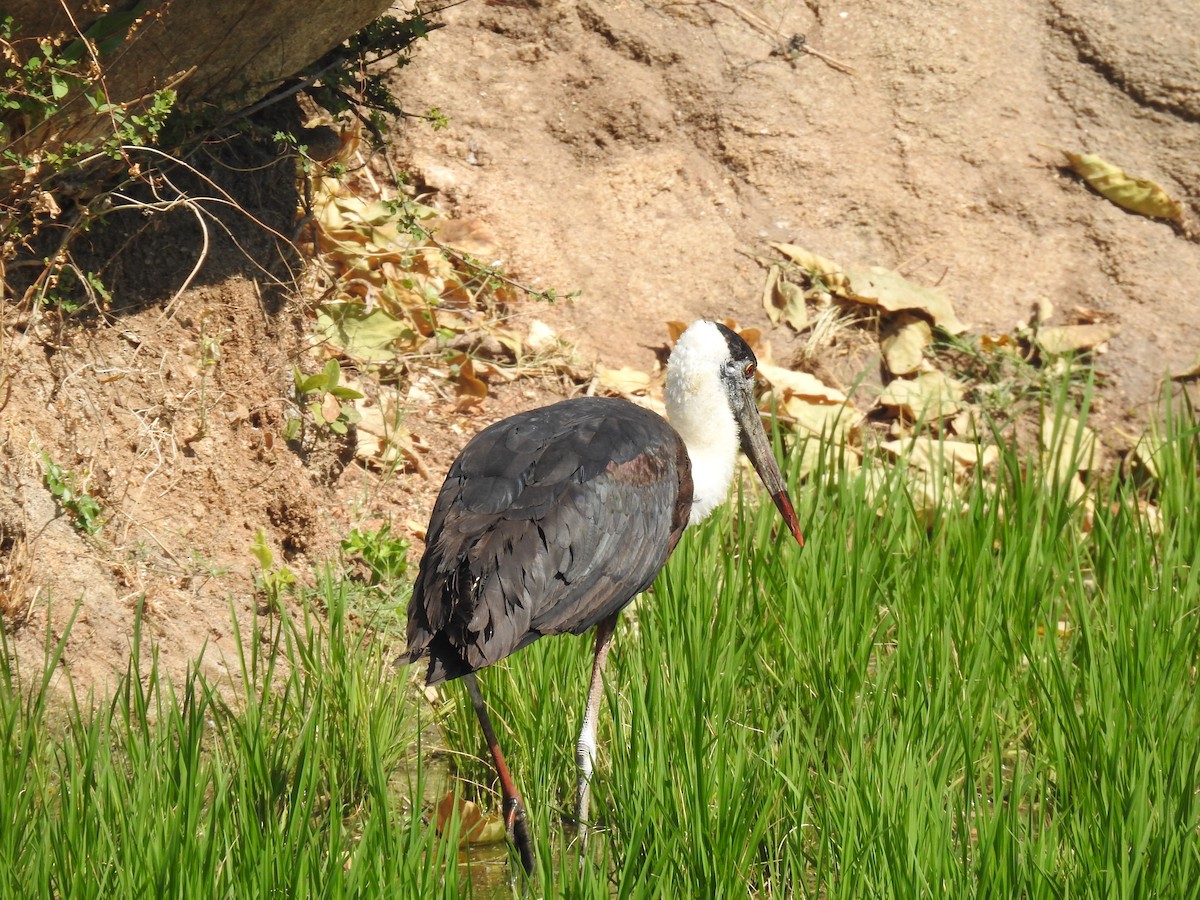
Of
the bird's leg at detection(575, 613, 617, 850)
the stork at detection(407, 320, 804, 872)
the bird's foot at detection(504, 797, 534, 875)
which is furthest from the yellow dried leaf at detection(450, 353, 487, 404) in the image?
the bird's foot at detection(504, 797, 534, 875)

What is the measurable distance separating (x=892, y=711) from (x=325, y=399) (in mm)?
2077

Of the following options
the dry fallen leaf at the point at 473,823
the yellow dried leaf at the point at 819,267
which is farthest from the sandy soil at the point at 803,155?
the dry fallen leaf at the point at 473,823

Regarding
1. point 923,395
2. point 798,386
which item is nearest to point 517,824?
point 798,386

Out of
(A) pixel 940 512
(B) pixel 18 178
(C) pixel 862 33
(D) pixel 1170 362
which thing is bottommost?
(D) pixel 1170 362

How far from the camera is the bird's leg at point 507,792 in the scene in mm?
2992

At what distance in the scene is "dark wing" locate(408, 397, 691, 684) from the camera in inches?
108

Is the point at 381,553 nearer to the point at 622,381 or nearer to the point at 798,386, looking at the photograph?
the point at 622,381

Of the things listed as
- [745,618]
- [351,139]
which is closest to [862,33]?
[351,139]

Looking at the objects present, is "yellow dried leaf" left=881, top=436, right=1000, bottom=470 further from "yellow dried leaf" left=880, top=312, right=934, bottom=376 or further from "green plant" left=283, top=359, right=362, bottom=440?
"green plant" left=283, top=359, right=362, bottom=440

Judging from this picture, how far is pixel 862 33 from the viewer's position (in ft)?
20.3

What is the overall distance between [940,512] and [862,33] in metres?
3.09

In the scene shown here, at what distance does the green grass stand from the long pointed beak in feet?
0.45

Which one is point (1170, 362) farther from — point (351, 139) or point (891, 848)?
point (891, 848)

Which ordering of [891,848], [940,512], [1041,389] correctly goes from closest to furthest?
[891,848], [940,512], [1041,389]
